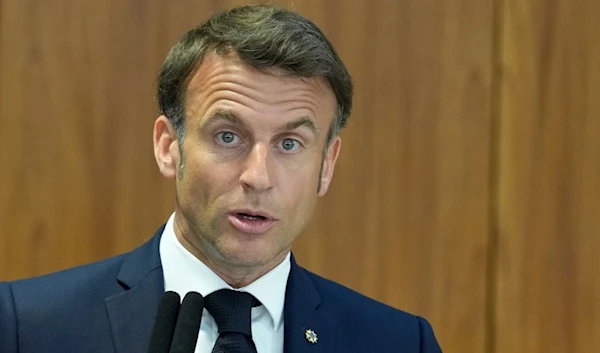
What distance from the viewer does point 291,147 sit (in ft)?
4.40

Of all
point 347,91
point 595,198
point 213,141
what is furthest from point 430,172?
point 213,141

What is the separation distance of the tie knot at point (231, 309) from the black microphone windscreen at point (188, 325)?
330 millimetres

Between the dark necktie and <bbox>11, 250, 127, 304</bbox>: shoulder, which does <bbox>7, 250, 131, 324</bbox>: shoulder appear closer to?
<bbox>11, 250, 127, 304</bbox>: shoulder

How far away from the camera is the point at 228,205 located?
1.29 metres

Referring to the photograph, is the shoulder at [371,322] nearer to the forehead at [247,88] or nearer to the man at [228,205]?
the man at [228,205]

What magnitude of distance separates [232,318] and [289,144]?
11.0 inches

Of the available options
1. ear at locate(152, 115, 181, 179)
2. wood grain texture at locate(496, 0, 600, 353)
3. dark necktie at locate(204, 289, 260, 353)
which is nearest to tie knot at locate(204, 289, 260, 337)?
dark necktie at locate(204, 289, 260, 353)

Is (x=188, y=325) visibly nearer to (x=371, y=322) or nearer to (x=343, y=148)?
(x=371, y=322)

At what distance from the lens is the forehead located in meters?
1.31

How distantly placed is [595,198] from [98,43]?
125 cm

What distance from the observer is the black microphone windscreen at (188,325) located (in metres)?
0.92

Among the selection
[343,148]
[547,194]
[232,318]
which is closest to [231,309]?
[232,318]

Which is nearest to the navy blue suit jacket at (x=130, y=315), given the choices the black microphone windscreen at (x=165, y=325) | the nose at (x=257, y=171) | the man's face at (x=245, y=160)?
the man's face at (x=245, y=160)

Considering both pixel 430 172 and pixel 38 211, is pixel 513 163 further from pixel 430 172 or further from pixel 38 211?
pixel 38 211
